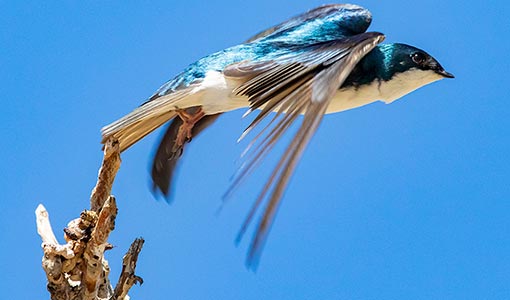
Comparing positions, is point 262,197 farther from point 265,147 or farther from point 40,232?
point 40,232

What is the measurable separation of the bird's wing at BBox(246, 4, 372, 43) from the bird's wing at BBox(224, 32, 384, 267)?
0.77m

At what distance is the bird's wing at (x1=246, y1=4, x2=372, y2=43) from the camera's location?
676 centimetres

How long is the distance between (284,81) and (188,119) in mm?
942

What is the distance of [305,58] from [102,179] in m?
1.16

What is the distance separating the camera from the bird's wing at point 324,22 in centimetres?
676

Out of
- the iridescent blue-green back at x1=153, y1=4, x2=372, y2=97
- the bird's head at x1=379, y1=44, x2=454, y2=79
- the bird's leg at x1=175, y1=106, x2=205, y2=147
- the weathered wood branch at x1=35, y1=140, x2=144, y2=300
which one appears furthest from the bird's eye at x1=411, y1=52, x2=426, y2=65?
the weathered wood branch at x1=35, y1=140, x2=144, y2=300

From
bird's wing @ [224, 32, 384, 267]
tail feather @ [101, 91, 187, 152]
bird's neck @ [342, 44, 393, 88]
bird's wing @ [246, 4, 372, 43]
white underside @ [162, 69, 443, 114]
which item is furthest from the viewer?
bird's wing @ [246, 4, 372, 43]

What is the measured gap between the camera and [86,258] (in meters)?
5.39

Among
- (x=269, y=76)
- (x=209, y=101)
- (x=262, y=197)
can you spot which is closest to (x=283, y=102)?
(x=269, y=76)

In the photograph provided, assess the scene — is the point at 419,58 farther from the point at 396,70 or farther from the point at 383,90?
the point at 383,90

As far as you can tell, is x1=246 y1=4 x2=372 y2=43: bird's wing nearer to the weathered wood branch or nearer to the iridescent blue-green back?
the iridescent blue-green back

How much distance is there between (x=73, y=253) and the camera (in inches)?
211

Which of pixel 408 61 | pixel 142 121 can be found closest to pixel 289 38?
pixel 408 61

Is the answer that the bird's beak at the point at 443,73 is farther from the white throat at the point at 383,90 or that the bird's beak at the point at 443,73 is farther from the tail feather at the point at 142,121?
the tail feather at the point at 142,121
